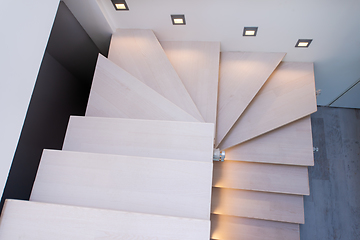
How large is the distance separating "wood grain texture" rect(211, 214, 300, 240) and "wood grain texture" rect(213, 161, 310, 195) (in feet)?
A: 1.27

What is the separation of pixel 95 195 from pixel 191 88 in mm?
1801

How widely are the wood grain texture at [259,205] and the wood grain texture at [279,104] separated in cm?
60

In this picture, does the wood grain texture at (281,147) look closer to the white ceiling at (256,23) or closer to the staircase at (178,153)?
the staircase at (178,153)

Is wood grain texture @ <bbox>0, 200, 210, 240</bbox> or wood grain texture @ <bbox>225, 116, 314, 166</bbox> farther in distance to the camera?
wood grain texture @ <bbox>225, 116, 314, 166</bbox>

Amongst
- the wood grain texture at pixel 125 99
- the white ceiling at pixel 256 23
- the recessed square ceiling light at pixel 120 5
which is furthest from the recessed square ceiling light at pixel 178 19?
the wood grain texture at pixel 125 99

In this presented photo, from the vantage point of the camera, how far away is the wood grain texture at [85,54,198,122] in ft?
7.07

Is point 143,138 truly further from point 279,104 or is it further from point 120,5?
point 279,104

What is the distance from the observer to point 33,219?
4.17ft

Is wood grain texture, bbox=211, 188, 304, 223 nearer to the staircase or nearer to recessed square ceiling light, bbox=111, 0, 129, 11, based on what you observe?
the staircase

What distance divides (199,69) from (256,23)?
83 centimetres

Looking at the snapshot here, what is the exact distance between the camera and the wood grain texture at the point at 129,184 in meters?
1.34

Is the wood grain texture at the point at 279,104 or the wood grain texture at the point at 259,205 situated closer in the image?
the wood grain texture at the point at 259,205

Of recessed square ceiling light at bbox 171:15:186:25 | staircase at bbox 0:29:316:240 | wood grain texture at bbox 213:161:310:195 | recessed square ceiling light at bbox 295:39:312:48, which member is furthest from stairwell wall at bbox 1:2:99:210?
recessed square ceiling light at bbox 295:39:312:48

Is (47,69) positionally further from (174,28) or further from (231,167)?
(231,167)
